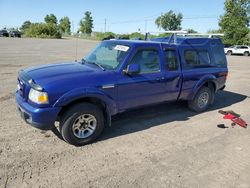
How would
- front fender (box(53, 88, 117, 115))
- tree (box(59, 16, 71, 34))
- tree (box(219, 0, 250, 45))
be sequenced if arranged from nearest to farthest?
front fender (box(53, 88, 117, 115)) → tree (box(219, 0, 250, 45)) → tree (box(59, 16, 71, 34))

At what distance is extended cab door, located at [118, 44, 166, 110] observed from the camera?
4957 mm

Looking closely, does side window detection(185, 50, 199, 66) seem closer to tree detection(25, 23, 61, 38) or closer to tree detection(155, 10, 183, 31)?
tree detection(25, 23, 61, 38)

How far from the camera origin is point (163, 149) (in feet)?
15.0

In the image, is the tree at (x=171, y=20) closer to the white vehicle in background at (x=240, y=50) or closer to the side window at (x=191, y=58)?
the white vehicle in background at (x=240, y=50)

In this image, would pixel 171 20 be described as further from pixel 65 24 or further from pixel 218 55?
pixel 218 55

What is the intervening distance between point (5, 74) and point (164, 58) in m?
7.46

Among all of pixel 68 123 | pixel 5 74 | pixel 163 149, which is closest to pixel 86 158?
pixel 68 123

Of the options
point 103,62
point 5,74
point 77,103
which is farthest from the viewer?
point 5,74

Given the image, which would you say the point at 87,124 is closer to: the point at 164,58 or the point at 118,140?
the point at 118,140

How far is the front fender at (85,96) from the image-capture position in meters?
4.14

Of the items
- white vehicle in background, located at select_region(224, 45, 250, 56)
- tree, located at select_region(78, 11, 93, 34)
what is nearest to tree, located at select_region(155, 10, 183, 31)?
tree, located at select_region(78, 11, 93, 34)

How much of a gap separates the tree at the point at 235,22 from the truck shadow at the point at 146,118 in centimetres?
4028

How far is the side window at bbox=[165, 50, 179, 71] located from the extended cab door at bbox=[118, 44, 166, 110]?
240 mm

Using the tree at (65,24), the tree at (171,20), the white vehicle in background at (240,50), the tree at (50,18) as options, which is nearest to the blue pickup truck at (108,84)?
the white vehicle in background at (240,50)
